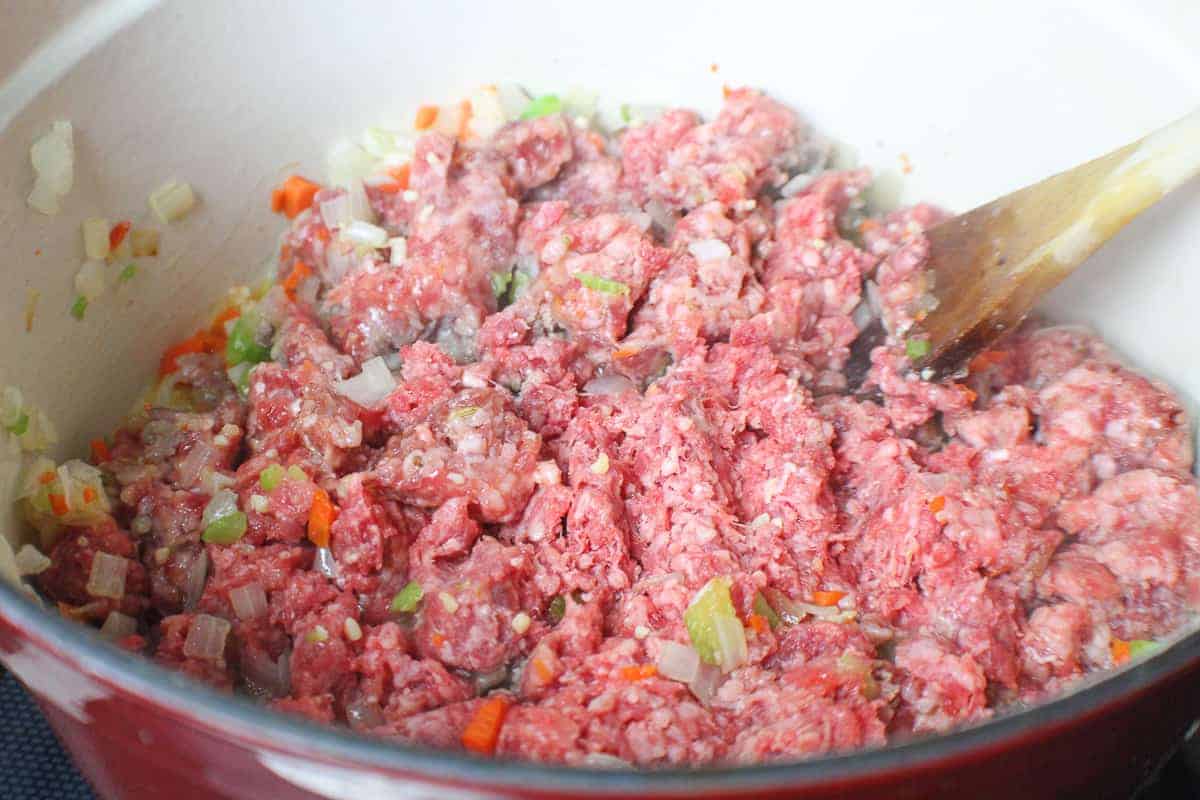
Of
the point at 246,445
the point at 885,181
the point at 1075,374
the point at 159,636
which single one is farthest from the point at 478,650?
the point at 885,181

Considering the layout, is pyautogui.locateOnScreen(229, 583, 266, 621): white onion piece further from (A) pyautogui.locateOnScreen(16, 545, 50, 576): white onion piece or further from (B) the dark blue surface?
(B) the dark blue surface

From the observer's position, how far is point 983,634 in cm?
182

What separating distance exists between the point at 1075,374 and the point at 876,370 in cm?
40

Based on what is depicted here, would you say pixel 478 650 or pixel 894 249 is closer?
pixel 478 650

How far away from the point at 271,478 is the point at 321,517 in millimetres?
124

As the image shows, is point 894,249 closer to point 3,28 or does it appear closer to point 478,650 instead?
point 478,650

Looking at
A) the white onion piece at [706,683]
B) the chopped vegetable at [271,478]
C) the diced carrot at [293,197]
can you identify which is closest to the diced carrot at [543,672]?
the white onion piece at [706,683]

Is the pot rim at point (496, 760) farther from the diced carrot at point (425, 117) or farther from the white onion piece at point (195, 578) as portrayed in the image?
the diced carrot at point (425, 117)

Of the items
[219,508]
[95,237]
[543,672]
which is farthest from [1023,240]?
[95,237]

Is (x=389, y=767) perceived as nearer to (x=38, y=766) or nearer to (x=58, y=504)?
(x=58, y=504)

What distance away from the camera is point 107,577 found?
1.86 m

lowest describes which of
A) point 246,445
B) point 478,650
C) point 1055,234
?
point 478,650

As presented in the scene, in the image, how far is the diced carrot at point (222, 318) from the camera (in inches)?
98.7

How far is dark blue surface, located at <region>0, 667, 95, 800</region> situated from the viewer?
2.14m
